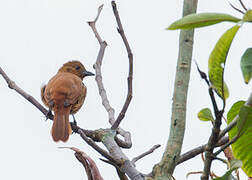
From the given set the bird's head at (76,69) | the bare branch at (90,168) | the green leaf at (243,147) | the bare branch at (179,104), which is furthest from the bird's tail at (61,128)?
the green leaf at (243,147)

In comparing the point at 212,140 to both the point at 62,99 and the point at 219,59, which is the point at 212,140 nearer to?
the point at 219,59

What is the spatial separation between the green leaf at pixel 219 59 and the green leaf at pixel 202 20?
0.07 metres

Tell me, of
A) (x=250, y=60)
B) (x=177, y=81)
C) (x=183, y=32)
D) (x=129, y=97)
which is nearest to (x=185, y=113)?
(x=177, y=81)

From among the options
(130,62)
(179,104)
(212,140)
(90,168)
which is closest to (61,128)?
(130,62)

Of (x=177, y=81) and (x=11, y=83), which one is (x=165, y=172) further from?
(x=11, y=83)

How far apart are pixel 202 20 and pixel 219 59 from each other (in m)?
0.12

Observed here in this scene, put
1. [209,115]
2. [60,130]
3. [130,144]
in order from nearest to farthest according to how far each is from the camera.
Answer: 1. [209,115]
2. [130,144]
3. [60,130]

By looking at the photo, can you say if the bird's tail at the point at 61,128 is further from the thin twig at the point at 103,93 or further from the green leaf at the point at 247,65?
the green leaf at the point at 247,65

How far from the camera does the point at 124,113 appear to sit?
2.21 meters

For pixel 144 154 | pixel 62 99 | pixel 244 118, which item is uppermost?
pixel 62 99

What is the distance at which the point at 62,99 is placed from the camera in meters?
5.84

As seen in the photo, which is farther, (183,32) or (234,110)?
(183,32)

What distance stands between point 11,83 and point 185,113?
1798 mm

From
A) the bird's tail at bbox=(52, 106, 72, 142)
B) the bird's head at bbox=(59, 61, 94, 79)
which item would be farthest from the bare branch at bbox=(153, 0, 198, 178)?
the bird's head at bbox=(59, 61, 94, 79)
